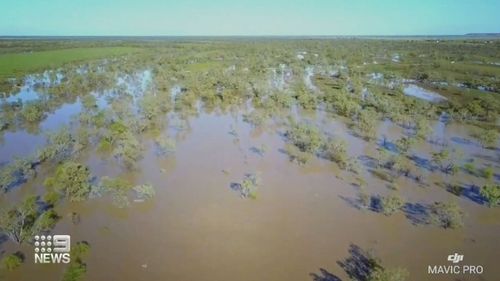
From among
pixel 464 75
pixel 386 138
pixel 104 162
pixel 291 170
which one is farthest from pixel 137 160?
pixel 464 75

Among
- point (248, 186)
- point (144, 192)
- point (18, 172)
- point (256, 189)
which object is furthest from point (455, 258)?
point (18, 172)

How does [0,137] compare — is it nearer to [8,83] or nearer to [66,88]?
[66,88]

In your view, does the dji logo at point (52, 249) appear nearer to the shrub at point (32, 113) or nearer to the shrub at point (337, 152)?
the shrub at point (337, 152)

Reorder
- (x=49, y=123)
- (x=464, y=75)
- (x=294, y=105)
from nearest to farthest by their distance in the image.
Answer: (x=49, y=123)
(x=294, y=105)
(x=464, y=75)

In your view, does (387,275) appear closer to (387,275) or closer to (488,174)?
(387,275)

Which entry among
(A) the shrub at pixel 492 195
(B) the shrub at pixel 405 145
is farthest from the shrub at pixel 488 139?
(A) the shrub at pixel 492 195

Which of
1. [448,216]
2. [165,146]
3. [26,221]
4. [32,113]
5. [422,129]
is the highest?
[32,113]
